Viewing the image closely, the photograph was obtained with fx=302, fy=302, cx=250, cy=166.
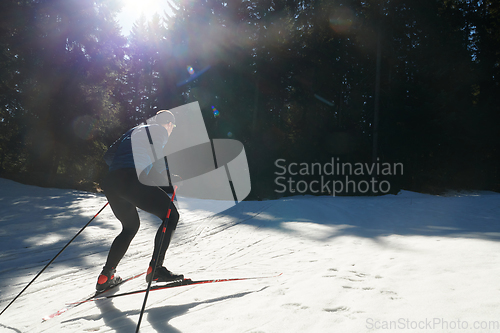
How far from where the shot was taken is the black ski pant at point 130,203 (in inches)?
116

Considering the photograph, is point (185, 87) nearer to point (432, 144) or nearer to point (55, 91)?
point (55, 91)

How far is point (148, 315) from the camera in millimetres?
2412

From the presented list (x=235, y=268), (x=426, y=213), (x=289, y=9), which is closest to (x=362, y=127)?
(x=289, y=9)

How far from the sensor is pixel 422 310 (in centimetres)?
208

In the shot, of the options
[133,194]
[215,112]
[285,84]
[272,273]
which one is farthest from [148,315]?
[285,84]

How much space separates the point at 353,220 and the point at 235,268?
16.6 ft

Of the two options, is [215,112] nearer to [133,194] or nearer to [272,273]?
[272,273]

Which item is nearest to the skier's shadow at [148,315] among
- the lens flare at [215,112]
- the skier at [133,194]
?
the skier at [133,194]

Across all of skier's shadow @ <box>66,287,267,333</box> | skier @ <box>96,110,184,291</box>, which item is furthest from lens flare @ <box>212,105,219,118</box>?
skier's shadow @ <box>66,287,267,333</box>

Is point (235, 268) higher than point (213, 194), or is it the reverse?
A: point (235, 268)

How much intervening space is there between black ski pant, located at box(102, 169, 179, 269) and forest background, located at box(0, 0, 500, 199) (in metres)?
13.6

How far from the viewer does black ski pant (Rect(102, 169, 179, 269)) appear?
294cm

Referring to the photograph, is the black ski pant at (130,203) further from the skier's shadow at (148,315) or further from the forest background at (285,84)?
the forest background at (285,84)

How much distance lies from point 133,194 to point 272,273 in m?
1.77
